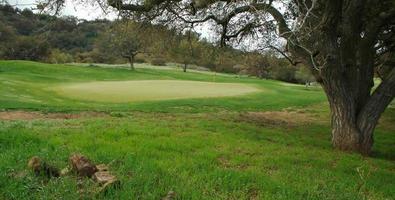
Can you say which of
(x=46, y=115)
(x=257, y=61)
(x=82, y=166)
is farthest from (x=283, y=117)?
(x=82, y=166)

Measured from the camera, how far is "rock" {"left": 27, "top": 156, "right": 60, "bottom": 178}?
7031mm

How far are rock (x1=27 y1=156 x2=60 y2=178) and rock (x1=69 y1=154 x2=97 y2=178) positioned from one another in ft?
0.85

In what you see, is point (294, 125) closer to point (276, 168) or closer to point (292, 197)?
point (276, 168)

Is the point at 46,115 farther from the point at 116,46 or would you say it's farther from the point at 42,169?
the point at 116,46

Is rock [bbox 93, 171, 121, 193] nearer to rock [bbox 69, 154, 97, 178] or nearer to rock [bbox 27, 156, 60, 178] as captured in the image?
rock [bbox 69, 154, 97, 178]

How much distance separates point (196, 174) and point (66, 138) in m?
3.95

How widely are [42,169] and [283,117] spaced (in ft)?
63.0

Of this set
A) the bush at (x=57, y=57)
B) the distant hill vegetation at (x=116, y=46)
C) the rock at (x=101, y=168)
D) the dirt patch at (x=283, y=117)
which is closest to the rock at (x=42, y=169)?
the rock at (x=101, y=168)

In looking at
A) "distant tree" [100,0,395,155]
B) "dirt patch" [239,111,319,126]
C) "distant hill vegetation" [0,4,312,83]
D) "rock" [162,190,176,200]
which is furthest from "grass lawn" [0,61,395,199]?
"dirt patch" [239,111,319,126]

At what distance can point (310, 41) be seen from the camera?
1337cm

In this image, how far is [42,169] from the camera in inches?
279

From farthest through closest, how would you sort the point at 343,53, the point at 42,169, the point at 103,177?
1. the point at 343,53
2. the point at 42,169
3. the point at 103,177

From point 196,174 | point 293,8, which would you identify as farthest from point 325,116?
point 196,174

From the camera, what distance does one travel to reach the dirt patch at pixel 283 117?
72.6 feet
